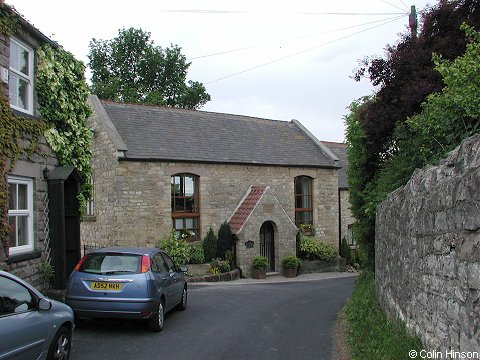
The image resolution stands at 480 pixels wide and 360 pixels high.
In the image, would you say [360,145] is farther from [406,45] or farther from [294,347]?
[294,347]

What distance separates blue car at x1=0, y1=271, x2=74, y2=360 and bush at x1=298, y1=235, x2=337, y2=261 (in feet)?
60.9

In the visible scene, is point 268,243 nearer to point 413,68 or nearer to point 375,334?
point 413,68

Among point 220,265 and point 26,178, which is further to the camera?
point 220,265

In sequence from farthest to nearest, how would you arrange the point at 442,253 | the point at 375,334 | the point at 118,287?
the point at 118,287 → the point at 375,334 → the point at 442,253

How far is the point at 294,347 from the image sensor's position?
7641 millimetres

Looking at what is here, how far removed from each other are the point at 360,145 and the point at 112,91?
32099 mm

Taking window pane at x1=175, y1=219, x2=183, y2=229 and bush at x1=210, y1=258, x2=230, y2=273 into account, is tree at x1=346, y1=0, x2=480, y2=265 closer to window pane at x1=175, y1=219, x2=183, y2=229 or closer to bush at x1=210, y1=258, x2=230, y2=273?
bush at x1=210, y1=258, x2=230, y2=273

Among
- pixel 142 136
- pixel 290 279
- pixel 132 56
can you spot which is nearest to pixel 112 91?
pixel 132 56

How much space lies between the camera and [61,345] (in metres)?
6.08

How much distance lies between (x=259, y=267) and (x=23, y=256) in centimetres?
1307

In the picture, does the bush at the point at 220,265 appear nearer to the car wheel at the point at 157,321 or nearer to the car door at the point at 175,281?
the car door at the point at 175,281

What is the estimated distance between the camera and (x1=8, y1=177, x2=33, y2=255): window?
915cm

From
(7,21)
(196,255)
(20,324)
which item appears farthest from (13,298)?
(196,255)

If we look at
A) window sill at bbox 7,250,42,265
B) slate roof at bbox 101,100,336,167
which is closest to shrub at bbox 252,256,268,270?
slate roof at bbox 101,100,336,167
